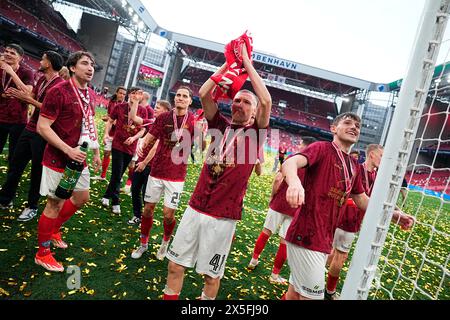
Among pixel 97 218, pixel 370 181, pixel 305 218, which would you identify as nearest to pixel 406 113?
pixel 305 218

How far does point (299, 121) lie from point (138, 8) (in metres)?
26.7

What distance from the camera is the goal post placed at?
1.80 meters

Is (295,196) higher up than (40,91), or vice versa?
(40,91)

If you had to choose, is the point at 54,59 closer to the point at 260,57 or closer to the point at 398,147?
the point at 398,147

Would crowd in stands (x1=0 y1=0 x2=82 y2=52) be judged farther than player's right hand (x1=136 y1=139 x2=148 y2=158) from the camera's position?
Yes

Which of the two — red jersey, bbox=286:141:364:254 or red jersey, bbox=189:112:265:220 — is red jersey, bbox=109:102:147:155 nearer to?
red jersey, bbox=189:112:265:220

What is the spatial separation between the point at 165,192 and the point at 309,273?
2.09 m

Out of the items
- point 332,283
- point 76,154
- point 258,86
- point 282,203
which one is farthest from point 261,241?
point 76,154

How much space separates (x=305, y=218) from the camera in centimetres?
247

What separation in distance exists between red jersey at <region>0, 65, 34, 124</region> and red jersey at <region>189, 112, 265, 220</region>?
353 cm

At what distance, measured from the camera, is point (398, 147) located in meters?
1.84

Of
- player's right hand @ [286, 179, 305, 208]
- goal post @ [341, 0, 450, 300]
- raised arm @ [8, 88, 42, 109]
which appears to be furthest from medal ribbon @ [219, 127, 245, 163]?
raised arm @ [8, 88, 42, 109]

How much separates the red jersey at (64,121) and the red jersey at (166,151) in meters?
1.04

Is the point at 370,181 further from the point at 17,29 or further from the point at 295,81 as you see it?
the point at 295,81
